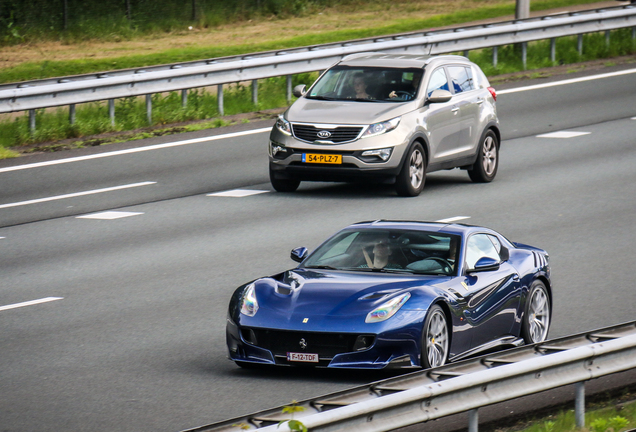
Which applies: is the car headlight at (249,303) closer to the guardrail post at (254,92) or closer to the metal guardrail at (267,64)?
the metal guardrail at (267,64)

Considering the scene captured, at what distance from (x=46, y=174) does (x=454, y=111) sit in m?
6.05

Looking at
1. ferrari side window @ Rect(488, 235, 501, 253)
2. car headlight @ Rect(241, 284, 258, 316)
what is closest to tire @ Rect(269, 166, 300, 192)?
ferrari side window @ Rect(488, 235, 501, 253)

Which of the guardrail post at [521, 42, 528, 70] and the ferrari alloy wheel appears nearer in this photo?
the ferrari alloy wheel

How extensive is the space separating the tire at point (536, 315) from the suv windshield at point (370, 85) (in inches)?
283

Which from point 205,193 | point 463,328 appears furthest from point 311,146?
point 463,328

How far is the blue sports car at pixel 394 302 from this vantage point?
8.87 m

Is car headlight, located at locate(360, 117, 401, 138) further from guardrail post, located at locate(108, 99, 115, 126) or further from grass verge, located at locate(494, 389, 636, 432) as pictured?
grass verge, located at locate(494, 389, 636, 432)

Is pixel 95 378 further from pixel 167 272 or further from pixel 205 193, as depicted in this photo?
pixel 205 193

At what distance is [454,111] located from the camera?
1794 centimetres

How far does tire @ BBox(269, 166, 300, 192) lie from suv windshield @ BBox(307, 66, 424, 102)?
123 cm

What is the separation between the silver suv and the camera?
1659cm

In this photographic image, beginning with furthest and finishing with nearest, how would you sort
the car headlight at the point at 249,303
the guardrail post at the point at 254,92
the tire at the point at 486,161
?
the guardrail post at the point at 254,92 < the tire at the point at 486,161 < the car headlight at the point at 249,303

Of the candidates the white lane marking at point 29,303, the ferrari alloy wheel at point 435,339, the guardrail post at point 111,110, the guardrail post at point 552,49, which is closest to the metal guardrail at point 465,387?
the ferrari alloy wheel at point 435,339

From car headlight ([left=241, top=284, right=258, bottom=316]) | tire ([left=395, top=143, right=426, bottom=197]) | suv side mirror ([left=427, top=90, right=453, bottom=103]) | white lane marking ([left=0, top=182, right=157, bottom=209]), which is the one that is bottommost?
white lane marking ([left=0, top=182, right=157, bottom=209])
